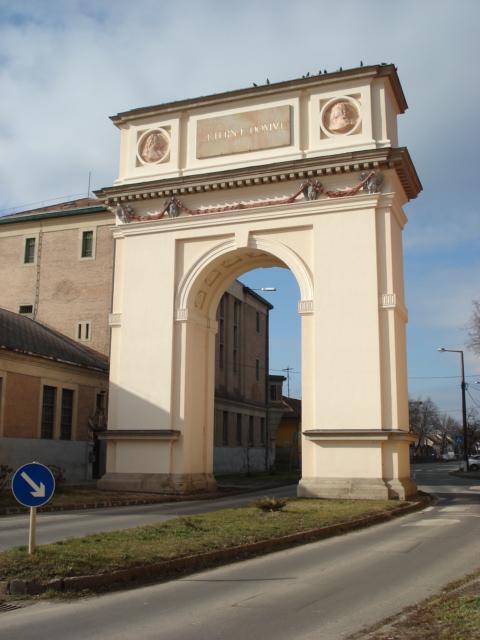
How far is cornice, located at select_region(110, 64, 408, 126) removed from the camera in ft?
85.7

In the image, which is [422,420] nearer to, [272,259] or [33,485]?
[272,259]

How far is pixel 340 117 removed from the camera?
87.0 feet

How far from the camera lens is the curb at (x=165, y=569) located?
8.79m

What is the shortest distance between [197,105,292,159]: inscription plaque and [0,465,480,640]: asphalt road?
58.7ft

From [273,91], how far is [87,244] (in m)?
16.5

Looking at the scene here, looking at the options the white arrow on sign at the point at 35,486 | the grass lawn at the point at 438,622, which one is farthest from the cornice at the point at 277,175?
the grass lawn at the point at 438,622

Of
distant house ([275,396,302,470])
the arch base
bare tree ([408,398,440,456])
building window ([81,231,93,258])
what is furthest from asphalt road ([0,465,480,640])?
bare tree ([408,398,440,456])

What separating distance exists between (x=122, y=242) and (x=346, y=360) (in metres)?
10.6

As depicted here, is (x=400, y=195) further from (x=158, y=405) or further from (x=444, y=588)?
(x=444, y=588)

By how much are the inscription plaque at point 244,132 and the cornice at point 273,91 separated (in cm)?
63

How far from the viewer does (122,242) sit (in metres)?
29.4

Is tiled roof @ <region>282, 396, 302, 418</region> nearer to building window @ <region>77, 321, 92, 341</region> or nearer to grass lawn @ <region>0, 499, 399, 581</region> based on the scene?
building window @ <region>77, 321, 92, 341</region>

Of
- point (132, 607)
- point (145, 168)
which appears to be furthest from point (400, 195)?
point (132, 607)

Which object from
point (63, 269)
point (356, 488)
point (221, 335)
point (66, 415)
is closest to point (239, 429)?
point (221, 335)
